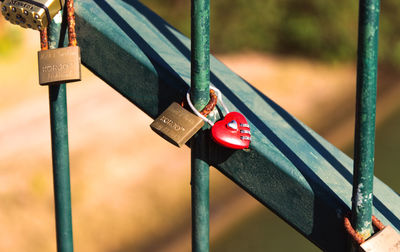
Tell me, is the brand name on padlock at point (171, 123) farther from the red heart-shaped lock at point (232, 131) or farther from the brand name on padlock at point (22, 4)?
the brand name on padlock at point (22, 4)

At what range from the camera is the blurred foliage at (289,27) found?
6.55 m

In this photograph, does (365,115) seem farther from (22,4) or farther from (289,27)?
(289,27)

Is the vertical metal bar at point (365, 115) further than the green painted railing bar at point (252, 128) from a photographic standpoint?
No

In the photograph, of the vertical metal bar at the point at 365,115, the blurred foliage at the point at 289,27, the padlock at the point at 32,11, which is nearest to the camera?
the vertical metal bar at the point at 365,115

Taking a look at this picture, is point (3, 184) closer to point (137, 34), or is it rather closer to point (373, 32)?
point (137, 34)

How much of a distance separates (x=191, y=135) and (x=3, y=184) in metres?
3.78

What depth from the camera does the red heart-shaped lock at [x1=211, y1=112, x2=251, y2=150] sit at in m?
0.93

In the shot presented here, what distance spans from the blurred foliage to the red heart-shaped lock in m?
5.51

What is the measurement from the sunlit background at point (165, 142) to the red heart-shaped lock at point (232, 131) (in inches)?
132

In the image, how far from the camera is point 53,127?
1121 mm

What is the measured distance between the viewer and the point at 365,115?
0.87 m

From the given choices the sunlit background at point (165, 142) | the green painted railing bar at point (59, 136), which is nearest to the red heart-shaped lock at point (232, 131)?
the green painted railing bar at point (59, 136)

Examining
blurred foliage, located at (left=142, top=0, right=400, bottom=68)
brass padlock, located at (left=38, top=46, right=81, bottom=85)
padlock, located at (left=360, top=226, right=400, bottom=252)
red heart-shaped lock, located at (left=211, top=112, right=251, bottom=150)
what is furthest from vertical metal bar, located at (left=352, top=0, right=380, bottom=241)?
blurred foliage, located at (left=142, top=0, right=400, bottom=68)

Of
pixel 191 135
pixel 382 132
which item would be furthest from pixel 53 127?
pixel 382 132
